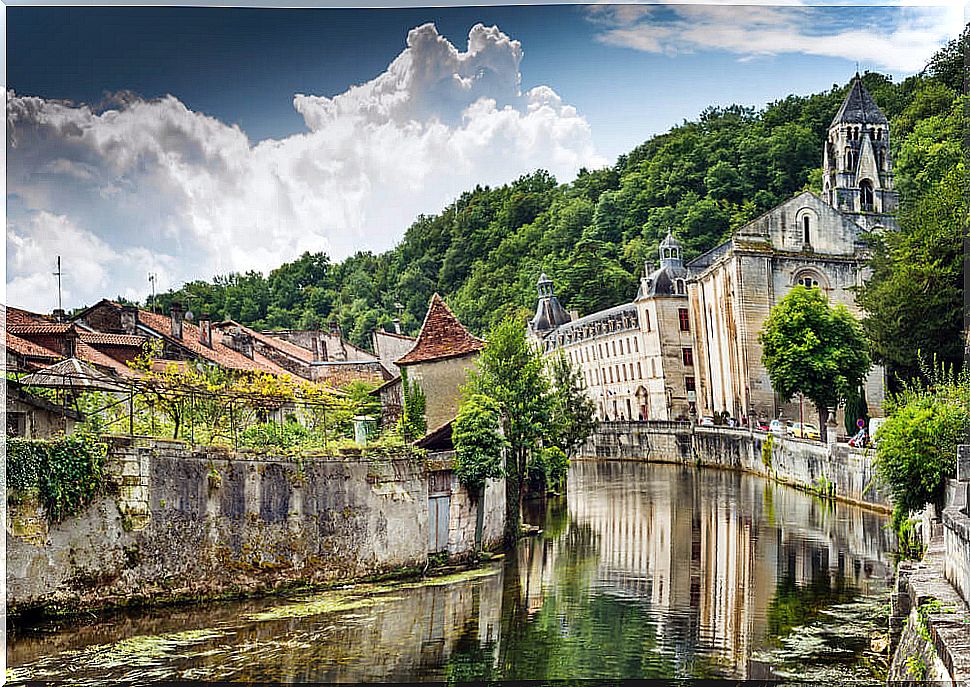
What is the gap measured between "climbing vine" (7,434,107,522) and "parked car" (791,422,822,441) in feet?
49.1

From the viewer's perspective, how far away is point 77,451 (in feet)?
32.5

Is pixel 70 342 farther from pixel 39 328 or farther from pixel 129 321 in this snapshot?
pixel 129 321

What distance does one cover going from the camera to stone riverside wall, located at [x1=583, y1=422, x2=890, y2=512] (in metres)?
18.6

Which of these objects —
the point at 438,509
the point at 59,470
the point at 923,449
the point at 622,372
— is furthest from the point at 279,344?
the point at 622,372

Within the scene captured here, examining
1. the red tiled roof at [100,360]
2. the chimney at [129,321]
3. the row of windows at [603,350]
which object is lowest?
the red tiled roof at [100,360]

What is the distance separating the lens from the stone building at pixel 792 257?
26.5 metres

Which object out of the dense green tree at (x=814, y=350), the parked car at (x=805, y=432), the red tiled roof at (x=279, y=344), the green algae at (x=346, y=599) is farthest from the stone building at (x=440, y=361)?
the dense green tree at (x=814, y=350)

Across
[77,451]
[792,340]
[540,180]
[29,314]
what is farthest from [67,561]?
[792,340]

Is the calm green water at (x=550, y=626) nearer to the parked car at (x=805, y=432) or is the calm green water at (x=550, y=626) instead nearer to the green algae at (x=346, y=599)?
the green algae at (x=346, y=599)

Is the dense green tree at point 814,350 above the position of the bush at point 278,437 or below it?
above

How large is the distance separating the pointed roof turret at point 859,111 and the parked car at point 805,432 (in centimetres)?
625

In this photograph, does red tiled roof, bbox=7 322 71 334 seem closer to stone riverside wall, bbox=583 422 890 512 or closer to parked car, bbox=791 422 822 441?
stone riverside wall, bbox=583 422 890 512

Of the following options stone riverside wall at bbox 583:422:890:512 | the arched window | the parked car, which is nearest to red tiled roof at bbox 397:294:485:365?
stone riverside wall at bbox 583:422:890:512

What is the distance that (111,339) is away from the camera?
13836 millimetres
